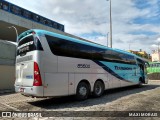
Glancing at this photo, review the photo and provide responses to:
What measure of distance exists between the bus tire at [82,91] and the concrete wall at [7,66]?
742 centimetres

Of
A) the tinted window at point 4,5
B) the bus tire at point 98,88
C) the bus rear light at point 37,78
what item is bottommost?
the bus tire at point 98,88

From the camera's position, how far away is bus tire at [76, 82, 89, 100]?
10625 millimetres

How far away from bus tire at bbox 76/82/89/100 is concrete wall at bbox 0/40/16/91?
7421 mm

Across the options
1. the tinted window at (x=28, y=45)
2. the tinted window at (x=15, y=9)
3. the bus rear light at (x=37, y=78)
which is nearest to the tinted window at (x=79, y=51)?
the tinted window at (x=28, y=45)

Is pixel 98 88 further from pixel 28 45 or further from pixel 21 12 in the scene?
pixel 21 12

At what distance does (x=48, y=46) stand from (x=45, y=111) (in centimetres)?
272

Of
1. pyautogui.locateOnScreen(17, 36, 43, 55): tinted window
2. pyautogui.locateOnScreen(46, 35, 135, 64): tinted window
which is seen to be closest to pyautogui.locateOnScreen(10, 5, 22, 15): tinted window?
pyautogui.locateOnScreen(46, 35, 135, 64): tinted window

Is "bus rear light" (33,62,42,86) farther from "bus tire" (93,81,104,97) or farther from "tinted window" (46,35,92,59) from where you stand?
"bus tire" (93,81,104,97)

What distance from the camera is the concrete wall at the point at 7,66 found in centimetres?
1580

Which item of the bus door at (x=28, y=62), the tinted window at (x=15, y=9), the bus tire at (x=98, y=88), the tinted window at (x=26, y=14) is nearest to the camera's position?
the bus door at (x=28, y=62)

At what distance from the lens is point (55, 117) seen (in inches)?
286

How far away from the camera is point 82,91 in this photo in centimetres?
1091

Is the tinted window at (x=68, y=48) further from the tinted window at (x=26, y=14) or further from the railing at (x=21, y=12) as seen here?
the tinted window at (x=26, y=14)

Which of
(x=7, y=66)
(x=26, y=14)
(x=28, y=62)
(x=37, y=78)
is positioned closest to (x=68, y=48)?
(x=28, y=62)
